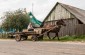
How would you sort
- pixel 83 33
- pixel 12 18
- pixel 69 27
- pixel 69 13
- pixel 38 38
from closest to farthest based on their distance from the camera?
1. pixel 38 38
2. pixel 83 33
3. pixel 69 27
4. pixel 69 13
5. pixel 12 18

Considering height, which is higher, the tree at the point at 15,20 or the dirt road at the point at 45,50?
the tree at the point at 15,20

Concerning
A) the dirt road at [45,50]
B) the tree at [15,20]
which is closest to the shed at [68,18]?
the tree at [15,20]

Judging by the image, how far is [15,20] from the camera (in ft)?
135

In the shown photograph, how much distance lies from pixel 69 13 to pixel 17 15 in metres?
9.06

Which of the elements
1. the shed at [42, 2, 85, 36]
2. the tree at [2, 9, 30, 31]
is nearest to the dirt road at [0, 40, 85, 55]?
the shed at [42, 2, 85, 36]

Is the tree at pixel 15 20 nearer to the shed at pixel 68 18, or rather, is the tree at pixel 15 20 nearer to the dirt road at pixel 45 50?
the shed at pixel 68 18

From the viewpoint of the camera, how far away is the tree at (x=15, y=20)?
135 feet

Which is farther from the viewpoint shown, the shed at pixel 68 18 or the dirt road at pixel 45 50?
the shed at pixel 68 18

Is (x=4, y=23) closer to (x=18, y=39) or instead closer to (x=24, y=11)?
(x=24, y=11)

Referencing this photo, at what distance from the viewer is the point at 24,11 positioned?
43.8 m

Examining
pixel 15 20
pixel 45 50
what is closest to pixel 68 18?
pixel 15 20

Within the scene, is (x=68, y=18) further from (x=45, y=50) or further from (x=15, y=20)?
(x=45, y=50)

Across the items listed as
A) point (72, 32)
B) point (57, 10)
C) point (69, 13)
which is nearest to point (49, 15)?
point (57, 10)

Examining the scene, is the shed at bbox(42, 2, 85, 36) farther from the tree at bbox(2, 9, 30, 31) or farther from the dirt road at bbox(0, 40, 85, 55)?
the dirt road at bbox(0, 40, 85, 55)
